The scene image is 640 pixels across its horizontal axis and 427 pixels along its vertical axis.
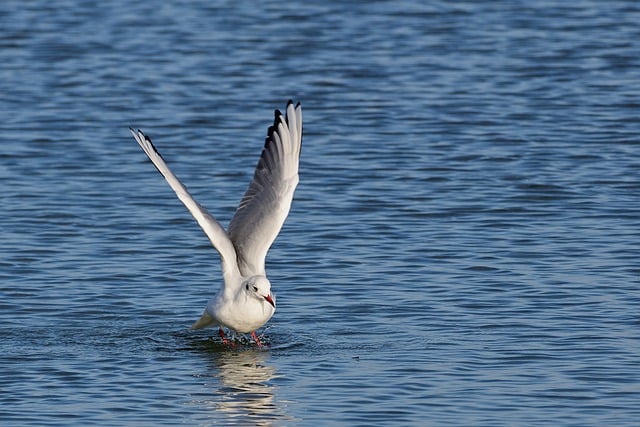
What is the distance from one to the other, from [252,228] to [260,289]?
2.44ft

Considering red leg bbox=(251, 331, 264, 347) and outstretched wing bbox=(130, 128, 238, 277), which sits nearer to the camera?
outstretched wing bbox=(130, 128, 238, 277)

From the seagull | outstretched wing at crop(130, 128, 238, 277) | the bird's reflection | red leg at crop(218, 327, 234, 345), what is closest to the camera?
the bird's reflection

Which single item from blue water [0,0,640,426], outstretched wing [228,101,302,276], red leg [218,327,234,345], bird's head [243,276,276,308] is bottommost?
red leg [218,327,234,345]

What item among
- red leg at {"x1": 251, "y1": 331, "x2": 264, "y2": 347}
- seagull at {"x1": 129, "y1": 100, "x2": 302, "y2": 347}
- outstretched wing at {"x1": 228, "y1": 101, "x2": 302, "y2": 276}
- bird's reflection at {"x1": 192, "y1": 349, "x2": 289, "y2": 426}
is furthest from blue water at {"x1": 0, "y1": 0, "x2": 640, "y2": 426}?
outstretched wing at {"x1": 228, "y1": 101, "x2": 302, "y2": 276}

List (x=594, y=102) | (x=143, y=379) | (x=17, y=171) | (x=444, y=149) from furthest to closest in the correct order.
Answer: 1. (x=594, y=102)
2. (x=444, y=149)
3. (x=17, y=171)
4. (x=143, y=379)

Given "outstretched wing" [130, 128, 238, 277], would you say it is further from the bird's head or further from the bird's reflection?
the bird's reflection

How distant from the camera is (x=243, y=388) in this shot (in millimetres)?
10273

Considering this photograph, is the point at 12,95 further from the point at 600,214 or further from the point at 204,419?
the point at 204,419

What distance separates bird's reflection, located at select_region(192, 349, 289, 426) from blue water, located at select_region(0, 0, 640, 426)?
0.02m

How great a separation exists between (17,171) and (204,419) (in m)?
7.90

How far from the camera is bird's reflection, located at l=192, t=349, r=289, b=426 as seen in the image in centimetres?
961

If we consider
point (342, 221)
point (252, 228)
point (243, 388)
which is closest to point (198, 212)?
point (252, 228)

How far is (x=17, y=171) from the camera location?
→ 16875mm

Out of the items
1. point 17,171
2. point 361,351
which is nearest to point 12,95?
point 17,171
